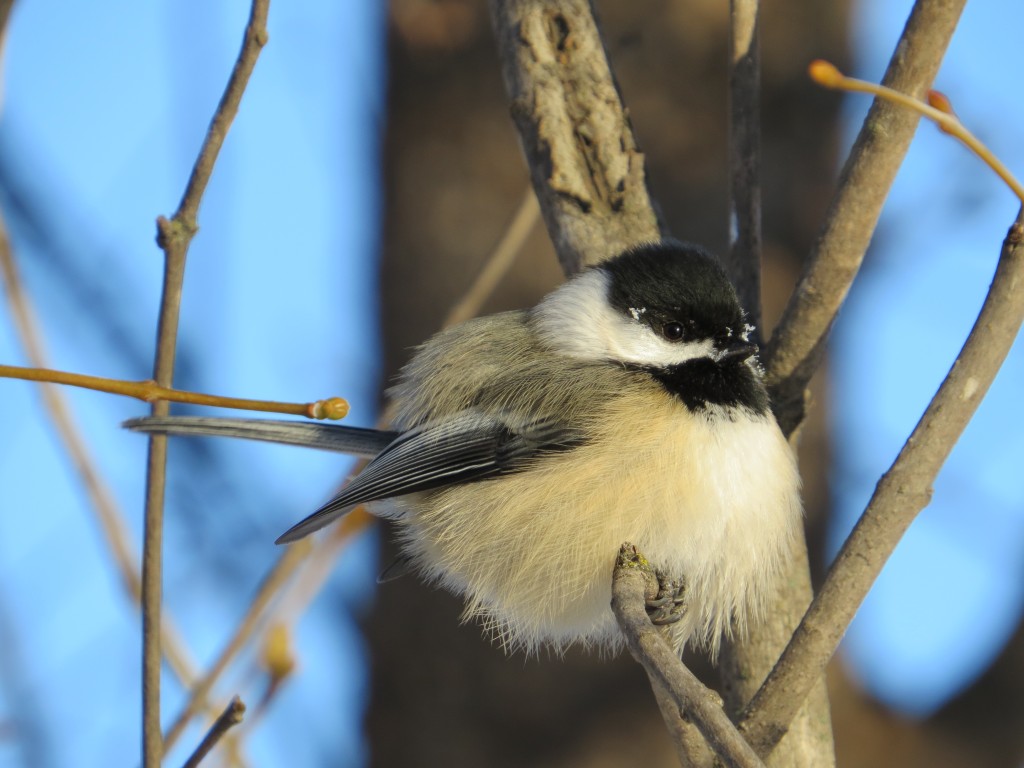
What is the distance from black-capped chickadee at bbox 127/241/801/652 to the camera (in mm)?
2041

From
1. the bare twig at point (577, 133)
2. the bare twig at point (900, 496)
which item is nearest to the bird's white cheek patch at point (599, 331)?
the bare twig at point (577, 133)

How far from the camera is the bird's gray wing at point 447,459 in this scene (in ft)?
7.20

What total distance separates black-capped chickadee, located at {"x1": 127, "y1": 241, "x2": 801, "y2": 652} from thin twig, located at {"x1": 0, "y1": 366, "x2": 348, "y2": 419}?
0.58 m

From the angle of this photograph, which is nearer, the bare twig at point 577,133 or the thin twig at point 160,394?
the thin twig at point 160,394

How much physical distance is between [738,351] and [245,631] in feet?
3.55

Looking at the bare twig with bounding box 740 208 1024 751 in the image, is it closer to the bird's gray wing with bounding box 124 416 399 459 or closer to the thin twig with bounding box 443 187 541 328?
the thin twig with bounding box 443 187 541 328

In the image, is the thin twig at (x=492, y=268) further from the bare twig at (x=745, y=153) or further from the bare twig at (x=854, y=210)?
the bare twig at (x=854, y=210)

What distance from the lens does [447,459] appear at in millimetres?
2268

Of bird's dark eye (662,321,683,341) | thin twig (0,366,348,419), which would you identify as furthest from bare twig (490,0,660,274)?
thin twig (0,366,348,419)

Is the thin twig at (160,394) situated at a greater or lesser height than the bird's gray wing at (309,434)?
greater

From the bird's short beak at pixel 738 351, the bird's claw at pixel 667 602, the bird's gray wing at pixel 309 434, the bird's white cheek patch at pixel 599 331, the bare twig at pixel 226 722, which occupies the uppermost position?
the bird's short beak at pixel 738 351

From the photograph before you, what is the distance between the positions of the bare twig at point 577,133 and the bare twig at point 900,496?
103 centimetres

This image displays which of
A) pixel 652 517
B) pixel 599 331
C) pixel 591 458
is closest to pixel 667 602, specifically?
pixel 652 517

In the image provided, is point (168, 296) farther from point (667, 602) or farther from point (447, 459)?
point (667, 602)
